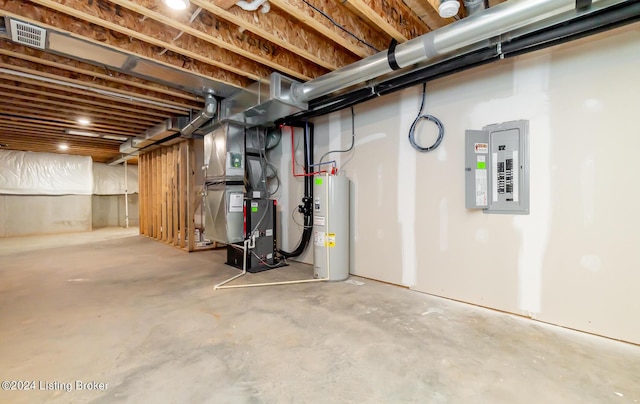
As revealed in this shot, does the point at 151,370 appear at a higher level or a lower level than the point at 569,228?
lower

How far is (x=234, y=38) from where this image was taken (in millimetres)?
2535

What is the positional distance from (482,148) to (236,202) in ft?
10.1

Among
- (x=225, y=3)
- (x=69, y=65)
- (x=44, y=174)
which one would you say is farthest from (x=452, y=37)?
(x=44, y=174)

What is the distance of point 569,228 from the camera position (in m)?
2.25

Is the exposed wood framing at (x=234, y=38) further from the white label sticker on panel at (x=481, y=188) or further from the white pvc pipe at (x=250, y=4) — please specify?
the white label sticker on panel at (x=481, y=188)

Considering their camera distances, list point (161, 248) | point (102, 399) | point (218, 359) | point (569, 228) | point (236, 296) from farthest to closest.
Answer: point (161, 248) → point (236, 296) → point (569, 228) → point (218, 359) → point (102, 399)

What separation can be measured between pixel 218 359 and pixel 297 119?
3.07 metres

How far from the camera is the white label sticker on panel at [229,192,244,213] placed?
400 cm

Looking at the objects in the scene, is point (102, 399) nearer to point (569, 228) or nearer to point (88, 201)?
point (569, 228)

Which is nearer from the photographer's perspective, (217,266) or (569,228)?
(569,228)

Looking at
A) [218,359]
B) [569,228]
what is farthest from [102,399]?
[569,228]

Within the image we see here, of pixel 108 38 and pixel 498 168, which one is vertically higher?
pixel 108 38

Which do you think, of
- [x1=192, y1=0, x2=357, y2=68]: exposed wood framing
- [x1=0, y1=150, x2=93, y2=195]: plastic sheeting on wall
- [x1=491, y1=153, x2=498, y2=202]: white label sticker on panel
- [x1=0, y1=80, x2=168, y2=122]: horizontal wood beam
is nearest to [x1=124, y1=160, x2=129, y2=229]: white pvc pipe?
[x1=0, y1=150, x2=93, y2=195]: plastic sheeting on wall

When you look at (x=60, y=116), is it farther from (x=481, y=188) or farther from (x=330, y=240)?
(x=481, y=188)
